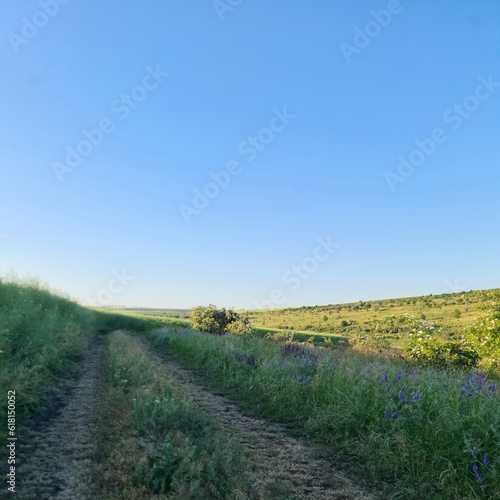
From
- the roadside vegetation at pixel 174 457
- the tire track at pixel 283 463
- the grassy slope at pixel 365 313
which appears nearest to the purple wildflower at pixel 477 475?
the tire track at pixel 283 463

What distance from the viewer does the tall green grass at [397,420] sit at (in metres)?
5.04

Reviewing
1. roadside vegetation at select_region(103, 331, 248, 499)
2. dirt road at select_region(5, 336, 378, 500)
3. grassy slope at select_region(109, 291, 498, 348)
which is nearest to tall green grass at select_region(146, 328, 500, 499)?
dirt road at select_region(5, 336, 378, 500)

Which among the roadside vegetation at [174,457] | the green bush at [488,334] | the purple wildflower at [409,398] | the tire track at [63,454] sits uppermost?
the green bush at [488,334]

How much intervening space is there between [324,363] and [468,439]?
16.0 ft

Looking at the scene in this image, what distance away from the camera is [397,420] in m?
6.05

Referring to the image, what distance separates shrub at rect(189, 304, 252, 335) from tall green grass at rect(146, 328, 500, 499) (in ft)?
71.8

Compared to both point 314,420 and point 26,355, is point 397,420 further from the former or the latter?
point 26,355

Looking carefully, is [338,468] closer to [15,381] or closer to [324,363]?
[324,363]

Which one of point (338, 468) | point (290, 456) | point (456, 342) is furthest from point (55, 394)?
point (456, 342)

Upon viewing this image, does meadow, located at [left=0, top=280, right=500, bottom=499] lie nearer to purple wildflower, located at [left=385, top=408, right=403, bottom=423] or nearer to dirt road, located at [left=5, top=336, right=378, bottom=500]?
purple wildflower, located at [left=385, top=408, right=403, bottom=423]

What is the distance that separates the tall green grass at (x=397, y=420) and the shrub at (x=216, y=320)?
21897 mm

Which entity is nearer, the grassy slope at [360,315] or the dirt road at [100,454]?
the dirt road at [100,454]

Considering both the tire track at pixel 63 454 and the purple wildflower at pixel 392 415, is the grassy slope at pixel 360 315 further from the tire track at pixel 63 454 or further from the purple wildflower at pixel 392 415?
the tire track at pixel 63 454

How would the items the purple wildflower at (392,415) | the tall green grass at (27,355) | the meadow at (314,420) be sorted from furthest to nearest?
the tall green grass at (27,355) < the purple wildflower at (392,415) < the meadow at (314,420)
